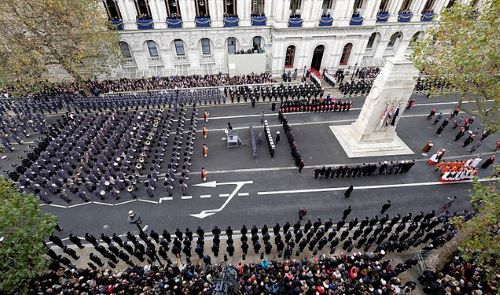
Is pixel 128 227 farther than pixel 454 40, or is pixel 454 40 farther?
pixel 128 227

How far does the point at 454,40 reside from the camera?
1348 cm

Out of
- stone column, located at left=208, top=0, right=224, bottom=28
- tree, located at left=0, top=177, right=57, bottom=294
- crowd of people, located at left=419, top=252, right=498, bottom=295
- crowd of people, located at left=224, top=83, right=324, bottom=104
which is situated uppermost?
stone column, located at left=208, top=0, right=224, bottom=28

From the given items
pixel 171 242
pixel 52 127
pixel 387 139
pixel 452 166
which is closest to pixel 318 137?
pixel 387 139

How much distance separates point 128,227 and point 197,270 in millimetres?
5894

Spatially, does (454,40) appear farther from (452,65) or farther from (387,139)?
(387,139)

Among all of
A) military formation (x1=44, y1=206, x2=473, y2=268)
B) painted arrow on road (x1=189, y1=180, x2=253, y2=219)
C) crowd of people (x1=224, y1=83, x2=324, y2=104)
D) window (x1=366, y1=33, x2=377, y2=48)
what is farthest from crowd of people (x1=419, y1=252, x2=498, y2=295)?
window (x1=366, y1=33, x2=377, y2=48)

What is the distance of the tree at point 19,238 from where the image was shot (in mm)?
9680

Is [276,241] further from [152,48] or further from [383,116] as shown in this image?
[152,48]

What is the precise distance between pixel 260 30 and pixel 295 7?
468cm

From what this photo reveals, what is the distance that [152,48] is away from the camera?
1224 inches

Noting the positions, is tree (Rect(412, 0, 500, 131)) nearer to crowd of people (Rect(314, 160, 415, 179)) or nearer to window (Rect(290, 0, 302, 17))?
crowd of people (Rect(314, 160, 415, 179))

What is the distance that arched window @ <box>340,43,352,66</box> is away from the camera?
1311 inches

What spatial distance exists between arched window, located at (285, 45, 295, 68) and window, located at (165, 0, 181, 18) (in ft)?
45.0

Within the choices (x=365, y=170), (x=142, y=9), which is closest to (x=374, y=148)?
(x=365, y=170)
